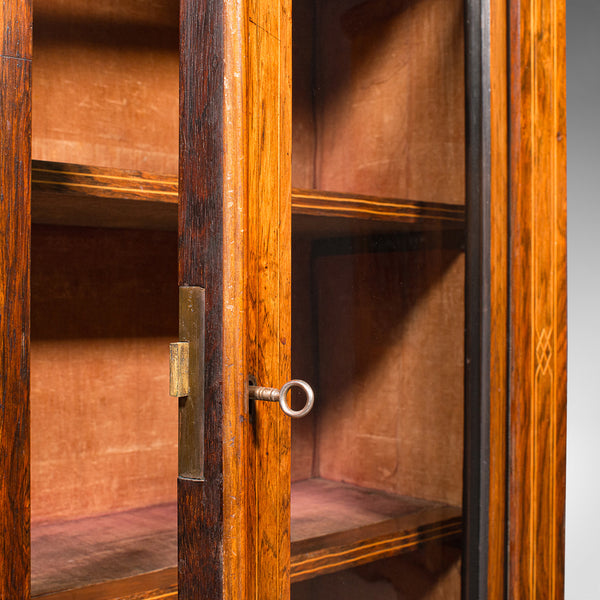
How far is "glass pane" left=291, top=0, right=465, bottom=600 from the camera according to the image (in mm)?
743

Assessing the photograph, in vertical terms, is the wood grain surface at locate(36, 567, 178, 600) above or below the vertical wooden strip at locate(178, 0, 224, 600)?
below

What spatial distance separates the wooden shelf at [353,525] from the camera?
0.73 metres

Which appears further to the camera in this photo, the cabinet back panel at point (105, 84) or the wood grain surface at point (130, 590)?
the cabinet back panel at point (105, 84)

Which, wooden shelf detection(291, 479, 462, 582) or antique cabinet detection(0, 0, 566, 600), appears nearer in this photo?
antique cabinet detection(0, 0, 566, 600)

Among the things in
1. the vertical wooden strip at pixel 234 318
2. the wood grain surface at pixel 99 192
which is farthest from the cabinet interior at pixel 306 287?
the vertical wooden strip at pixel 234 318

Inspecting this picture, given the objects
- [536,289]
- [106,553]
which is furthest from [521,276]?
[106,553]

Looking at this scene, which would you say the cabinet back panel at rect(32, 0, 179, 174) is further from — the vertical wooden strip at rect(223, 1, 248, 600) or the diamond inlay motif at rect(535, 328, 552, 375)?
the diamond inlay motif at rect(535, 328, 552, 375)

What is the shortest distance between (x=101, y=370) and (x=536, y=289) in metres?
0.66

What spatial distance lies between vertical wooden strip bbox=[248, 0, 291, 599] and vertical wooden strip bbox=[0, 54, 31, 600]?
19 centimetres

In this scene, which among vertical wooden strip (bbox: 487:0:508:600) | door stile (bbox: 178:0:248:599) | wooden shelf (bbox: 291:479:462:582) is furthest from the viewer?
vertical wooden strip (bbox: 487:0:508:600)

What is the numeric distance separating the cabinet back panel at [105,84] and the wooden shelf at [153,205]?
0.56ft

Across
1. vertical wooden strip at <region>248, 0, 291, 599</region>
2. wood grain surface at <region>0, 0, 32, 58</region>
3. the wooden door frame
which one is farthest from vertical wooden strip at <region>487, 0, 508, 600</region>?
wood grain surface at <region>0, 0, 32, 58</region>

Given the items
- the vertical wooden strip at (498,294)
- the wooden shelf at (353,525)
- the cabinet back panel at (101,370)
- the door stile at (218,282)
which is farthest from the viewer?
the cabinet back panel at (101,370)

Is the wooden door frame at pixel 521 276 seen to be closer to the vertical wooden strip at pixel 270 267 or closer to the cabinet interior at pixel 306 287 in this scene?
the cabinet interior at pixel 306 287
